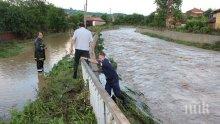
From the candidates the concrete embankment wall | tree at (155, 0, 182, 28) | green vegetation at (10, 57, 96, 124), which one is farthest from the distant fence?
tree at (155, 0, 182, 28)

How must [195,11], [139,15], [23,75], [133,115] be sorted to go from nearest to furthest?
[133,115] < [23,75] < [139,15] < [195,11]

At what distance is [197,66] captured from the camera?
76.6ft

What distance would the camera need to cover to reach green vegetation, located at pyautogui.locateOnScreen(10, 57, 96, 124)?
893cm

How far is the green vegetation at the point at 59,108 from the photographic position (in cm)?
893

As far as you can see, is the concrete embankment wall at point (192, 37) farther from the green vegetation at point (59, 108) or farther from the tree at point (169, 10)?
the green vegetation at point (59, 108)

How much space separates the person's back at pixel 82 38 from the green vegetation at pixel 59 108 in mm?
1229

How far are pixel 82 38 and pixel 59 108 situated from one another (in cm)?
297

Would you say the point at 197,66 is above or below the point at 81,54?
below

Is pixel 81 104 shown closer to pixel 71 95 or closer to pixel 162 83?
pixel 71 95

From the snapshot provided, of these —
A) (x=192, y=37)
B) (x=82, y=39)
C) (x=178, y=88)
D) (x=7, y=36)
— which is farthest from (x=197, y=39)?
(x=82, y=39)

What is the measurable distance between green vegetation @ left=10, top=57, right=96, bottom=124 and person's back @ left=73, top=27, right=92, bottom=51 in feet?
4.03

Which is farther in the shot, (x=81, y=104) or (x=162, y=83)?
(x=162, y=83)

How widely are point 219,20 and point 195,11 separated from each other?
90020 mm

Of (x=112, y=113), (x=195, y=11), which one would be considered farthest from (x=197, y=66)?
(x=195, y=11)
